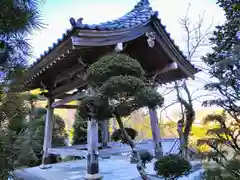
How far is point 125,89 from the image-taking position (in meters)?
2.51

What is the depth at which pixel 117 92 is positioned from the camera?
2.53 m

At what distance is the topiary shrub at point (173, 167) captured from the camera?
2859 mm

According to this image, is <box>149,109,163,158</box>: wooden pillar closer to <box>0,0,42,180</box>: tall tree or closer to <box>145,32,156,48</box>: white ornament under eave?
<box>145,32,156,48</box>: white ornament under eave

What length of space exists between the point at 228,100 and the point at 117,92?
206cm

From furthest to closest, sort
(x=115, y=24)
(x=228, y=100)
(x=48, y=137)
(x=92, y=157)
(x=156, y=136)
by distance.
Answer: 1. (x=48, y=137)
2. (x=156, y=136)
3. (x=115, y=24)
4. (x=92, y=157)
5. (x=228, y=100)

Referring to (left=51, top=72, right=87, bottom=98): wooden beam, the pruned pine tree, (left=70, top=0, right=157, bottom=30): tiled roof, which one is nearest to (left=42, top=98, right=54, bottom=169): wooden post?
→ (left=51, top=72, right=87, bottom=98): wooden beam

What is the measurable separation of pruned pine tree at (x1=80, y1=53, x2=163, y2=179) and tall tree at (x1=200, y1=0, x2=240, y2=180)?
102 cm

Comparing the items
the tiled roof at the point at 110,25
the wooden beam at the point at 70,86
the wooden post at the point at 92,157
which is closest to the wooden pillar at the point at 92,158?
the wooden post at the point at 92,157

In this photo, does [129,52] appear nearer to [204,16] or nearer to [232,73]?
[232,73]

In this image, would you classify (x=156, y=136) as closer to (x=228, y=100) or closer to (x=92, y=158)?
(x=92, y=158)

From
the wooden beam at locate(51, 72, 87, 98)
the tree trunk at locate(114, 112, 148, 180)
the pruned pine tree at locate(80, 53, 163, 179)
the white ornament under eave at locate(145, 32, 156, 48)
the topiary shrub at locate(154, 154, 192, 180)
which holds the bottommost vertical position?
the topiary shrub at locate(154, 154, 192, 180)

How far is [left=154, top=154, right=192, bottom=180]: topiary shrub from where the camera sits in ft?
9.38

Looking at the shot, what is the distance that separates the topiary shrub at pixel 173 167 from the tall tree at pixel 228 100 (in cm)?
44

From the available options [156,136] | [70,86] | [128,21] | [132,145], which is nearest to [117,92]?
[132,145]
